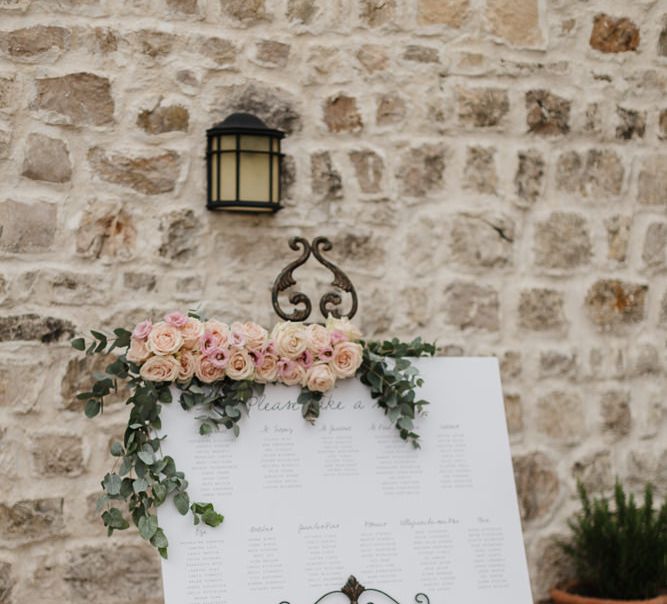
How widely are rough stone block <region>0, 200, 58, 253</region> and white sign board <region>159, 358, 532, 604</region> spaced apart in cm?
84

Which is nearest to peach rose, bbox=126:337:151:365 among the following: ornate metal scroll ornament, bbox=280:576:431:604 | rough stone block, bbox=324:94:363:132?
ornate metal scroll ornament, bbox=280:576:431:604

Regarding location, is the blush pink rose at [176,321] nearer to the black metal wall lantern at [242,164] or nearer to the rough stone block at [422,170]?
the black metal wall lantern at [242,164]

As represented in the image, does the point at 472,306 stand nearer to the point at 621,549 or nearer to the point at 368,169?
the point at 368,169

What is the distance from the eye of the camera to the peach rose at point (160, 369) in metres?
2.48

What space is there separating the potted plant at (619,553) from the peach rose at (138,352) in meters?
1.64

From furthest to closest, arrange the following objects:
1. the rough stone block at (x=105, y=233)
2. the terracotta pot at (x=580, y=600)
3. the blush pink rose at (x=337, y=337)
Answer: the terracotta pot at (x=580, y=600) → the rough stone block at (x=105, y=233) → the blush pink rose at (x=337, y=337)

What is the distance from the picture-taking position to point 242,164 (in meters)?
3.12

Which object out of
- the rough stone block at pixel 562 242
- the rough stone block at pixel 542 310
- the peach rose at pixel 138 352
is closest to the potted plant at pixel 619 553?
the rough stone block at pixel 542 310

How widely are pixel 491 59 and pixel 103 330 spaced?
1.56m

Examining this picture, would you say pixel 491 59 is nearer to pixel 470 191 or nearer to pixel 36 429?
pixel 470 191

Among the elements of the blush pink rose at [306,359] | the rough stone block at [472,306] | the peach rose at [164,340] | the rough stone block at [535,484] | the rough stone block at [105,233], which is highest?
the rough stone block at [105,233]

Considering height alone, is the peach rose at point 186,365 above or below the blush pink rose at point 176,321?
below

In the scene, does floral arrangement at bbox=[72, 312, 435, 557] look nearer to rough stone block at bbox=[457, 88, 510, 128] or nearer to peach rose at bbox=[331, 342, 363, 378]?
peach rose at bbox=[331, 342, 363, 378]

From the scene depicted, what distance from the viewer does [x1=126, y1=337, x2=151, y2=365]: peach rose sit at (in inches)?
98.6
